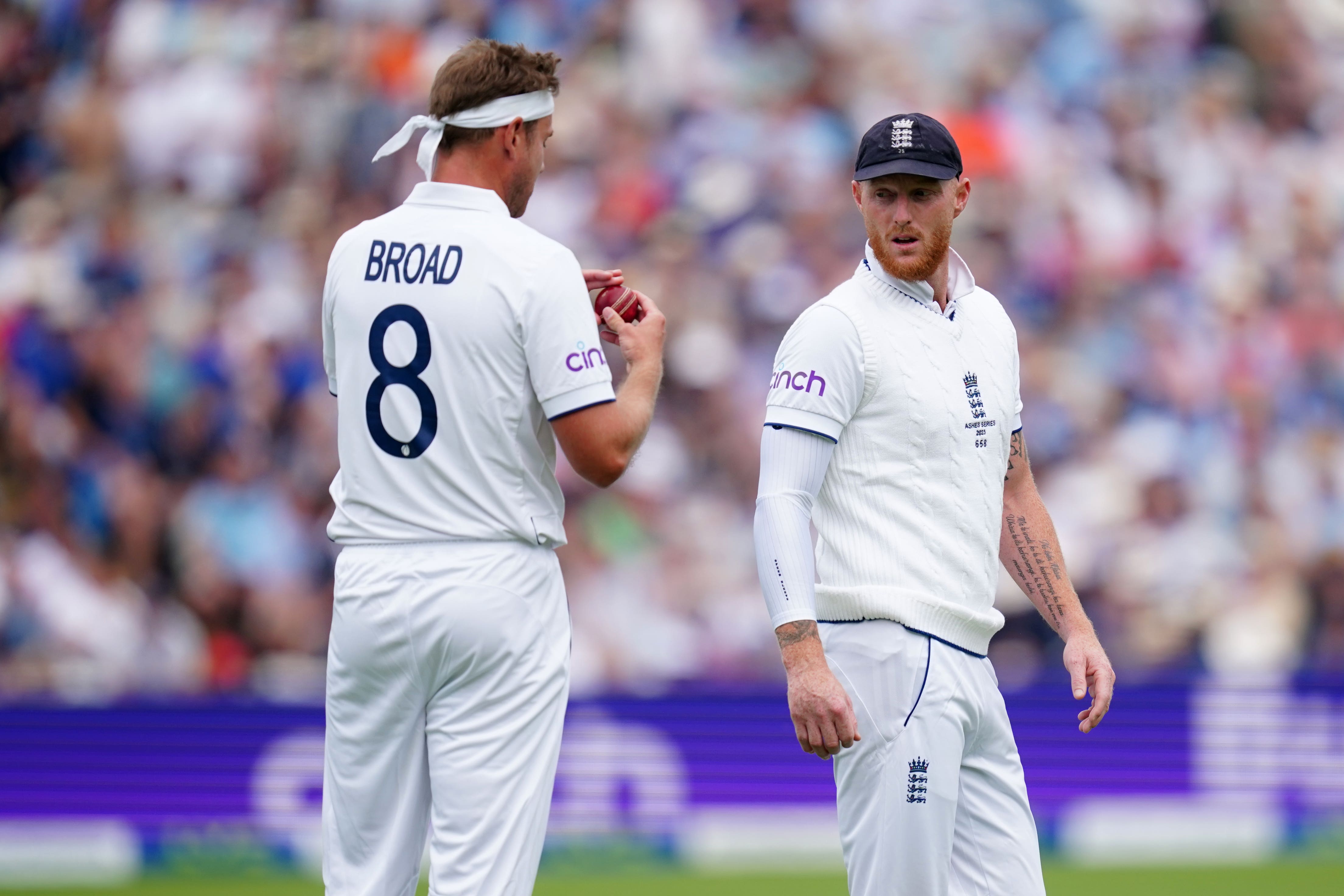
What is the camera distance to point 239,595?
879cm

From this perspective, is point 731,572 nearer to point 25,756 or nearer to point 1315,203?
point 25,756

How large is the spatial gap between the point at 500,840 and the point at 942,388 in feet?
4.69

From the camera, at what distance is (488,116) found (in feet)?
11.7

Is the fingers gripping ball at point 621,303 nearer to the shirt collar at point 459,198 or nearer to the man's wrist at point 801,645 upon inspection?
the shirt collar at point 459,198

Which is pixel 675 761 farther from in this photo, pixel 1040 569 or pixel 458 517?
pixel 458 517

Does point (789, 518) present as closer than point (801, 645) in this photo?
No

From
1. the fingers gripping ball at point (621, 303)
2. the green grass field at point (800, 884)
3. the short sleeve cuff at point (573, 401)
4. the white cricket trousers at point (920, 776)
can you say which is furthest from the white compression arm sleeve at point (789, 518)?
the green grass field at point (800, 884)

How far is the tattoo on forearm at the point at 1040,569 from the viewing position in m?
4.22

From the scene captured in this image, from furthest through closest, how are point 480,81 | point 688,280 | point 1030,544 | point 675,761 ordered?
point 688,280
point 675,761
point 1030,544
point 480,81

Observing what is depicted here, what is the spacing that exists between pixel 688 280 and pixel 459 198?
21.7 feet

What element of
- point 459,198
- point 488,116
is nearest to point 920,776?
point 459,198

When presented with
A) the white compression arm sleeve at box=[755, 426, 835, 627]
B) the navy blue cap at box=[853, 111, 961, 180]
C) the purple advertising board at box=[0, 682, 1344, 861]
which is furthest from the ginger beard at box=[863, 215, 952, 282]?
the purple advertising board at box=[0, 682, 1344, 861]

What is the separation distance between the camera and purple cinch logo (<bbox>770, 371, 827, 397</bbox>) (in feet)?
12.4

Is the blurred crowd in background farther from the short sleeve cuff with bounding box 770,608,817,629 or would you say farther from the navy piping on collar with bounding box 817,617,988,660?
the short sleeve cuff with bounding box 770,608,817,629
